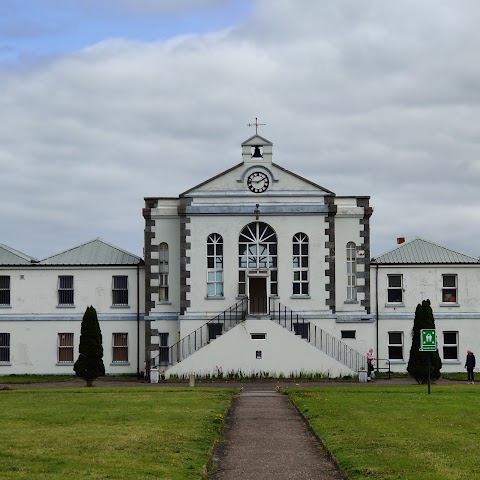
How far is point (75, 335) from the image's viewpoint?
179ft

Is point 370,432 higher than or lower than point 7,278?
lower

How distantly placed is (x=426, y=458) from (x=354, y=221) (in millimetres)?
35631

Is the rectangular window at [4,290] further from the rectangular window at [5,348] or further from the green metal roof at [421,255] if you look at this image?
the green metal roof at [421,255]

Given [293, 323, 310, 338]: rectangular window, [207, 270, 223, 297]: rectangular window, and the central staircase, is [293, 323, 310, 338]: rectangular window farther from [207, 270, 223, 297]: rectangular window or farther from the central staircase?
[207, 270, 223, 297]: rectangular window

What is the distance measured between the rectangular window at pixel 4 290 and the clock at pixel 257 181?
13.1 meters

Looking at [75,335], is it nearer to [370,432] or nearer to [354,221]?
[354,221]

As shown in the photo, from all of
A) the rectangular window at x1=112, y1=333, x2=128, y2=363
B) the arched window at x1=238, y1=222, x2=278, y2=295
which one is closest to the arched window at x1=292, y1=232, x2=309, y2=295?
the arched window at x1=238, y1=222, x2=278, y2=295

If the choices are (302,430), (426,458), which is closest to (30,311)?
(302,430)

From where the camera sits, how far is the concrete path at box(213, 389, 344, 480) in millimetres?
18031

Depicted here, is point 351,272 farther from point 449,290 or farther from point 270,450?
point 270,450

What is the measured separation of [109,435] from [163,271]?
3184cm

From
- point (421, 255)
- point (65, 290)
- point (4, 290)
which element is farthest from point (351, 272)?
point (4, 290)

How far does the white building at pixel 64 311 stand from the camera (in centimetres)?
5441

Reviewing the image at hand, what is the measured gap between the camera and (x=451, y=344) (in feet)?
179
